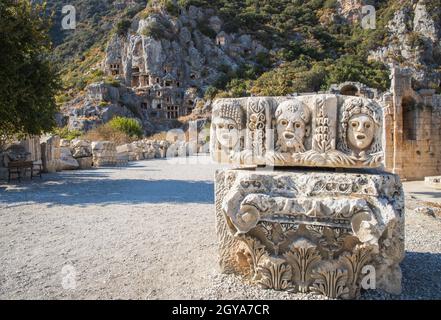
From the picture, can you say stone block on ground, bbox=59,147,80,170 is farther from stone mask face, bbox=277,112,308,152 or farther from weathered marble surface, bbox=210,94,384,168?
stone mask face, bbox=277,112,308,152

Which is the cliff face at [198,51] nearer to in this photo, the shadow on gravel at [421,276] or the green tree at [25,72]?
the green tree at [25,72]

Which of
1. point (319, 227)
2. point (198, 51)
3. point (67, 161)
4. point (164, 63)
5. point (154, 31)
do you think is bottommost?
point (319, 227)

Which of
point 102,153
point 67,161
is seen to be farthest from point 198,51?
point 67,161

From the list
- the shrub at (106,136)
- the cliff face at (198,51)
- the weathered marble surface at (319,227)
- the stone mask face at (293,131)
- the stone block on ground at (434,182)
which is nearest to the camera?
the weathered marble surface at (319,227)

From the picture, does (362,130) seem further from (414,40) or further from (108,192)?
(414,40)

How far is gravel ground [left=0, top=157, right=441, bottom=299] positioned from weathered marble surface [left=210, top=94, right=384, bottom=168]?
1245 millimetres

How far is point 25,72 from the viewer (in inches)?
437

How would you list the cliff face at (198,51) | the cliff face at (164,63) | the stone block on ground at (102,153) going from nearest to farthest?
the stone block on ground at (102,153) < the cliff face at (198,51) < the cliff face at (164,63)

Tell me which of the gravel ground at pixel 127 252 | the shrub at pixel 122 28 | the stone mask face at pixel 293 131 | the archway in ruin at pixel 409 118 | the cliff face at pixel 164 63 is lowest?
the gravel ground at pixel 127 252

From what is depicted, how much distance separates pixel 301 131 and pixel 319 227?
936 mm

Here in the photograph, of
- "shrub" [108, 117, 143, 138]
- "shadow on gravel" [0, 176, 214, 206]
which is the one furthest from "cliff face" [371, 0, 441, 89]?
"shadow on gravel" [0, 176, 214, 206]

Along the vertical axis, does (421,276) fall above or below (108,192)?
below

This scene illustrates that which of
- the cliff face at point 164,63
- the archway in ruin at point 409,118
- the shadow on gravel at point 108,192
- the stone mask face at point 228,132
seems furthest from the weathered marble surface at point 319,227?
the cliff face at point 164,63

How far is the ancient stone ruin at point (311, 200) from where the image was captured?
9.58 ft
